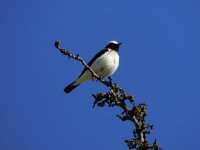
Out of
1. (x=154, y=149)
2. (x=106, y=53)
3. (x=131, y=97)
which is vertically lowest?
(x=154, y=149)

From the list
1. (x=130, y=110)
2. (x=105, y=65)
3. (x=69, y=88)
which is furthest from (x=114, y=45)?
(x=130, y=110)

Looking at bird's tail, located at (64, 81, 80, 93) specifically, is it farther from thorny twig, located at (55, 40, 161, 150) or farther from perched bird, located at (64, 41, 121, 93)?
thorny twig, located at (55, 40, 161, 150)

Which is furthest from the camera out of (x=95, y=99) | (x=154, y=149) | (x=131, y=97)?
(x=95, y=99)

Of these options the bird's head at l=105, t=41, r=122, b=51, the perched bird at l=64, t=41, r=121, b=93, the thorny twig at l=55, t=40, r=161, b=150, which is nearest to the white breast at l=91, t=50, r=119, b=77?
the perched bird at l=64, t=41, r=121, b=93

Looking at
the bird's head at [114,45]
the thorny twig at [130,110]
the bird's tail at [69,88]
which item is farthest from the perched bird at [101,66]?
the thorny twig at [130,110]

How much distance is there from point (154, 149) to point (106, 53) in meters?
6.62

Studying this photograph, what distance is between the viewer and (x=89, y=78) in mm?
11086

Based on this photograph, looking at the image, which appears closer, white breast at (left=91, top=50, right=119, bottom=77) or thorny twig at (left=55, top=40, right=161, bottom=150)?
thorny twig at (left=55, top=40, right=161, bottom=150)

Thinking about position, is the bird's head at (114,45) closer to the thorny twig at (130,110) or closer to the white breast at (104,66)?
the white breast at (104,66)

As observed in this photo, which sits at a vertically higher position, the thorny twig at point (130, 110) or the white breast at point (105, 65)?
the white breast at point (105, 65)

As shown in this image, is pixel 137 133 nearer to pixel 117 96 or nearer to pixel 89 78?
pixel 117 96

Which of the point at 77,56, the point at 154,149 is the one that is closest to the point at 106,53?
the point at 77,56

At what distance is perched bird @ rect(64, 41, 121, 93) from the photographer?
1082cm

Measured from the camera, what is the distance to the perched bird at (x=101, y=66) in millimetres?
10820
